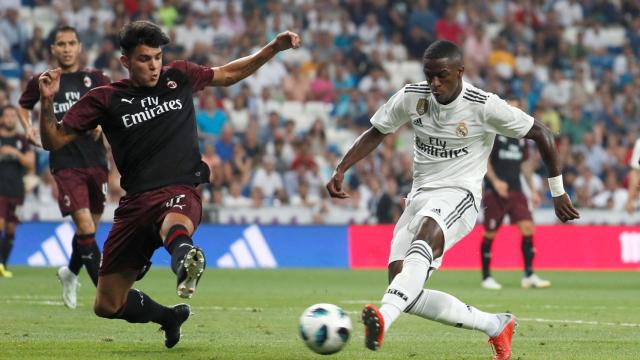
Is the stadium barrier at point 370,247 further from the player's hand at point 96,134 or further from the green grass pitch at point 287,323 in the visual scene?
the player's hand at point 96,134

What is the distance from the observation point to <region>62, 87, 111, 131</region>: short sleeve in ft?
28.3

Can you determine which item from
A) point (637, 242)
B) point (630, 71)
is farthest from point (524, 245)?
point (630, 71)

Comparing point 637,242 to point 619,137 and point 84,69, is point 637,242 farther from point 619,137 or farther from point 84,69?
point 84,69

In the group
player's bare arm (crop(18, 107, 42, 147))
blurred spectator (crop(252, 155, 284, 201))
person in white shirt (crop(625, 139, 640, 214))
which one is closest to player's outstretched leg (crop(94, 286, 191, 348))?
player's bare arm (crop(18, 107, 42, 147))

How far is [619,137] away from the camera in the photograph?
27.3 m

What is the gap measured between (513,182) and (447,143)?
9.34 metres

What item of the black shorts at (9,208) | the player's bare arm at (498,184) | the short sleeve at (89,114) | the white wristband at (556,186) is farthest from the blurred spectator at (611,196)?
the short sleeve at (89,114)

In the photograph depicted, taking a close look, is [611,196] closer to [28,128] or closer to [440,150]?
[28,128]

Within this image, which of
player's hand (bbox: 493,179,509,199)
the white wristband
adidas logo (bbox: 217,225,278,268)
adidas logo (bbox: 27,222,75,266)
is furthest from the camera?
adidas logo (bbox: 217,225,278,268)

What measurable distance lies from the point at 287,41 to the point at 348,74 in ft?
61.3

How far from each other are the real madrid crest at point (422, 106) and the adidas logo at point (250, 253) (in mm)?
13159

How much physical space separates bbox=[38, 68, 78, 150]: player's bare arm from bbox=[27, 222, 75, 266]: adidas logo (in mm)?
12732

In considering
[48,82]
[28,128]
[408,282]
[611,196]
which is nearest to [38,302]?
[28,128]

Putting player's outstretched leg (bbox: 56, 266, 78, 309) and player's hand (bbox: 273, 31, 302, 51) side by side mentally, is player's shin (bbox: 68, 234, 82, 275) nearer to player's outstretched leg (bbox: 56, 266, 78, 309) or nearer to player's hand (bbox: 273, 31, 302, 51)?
player's outstretched leg (bbox: 56, 266, 78, 309)
